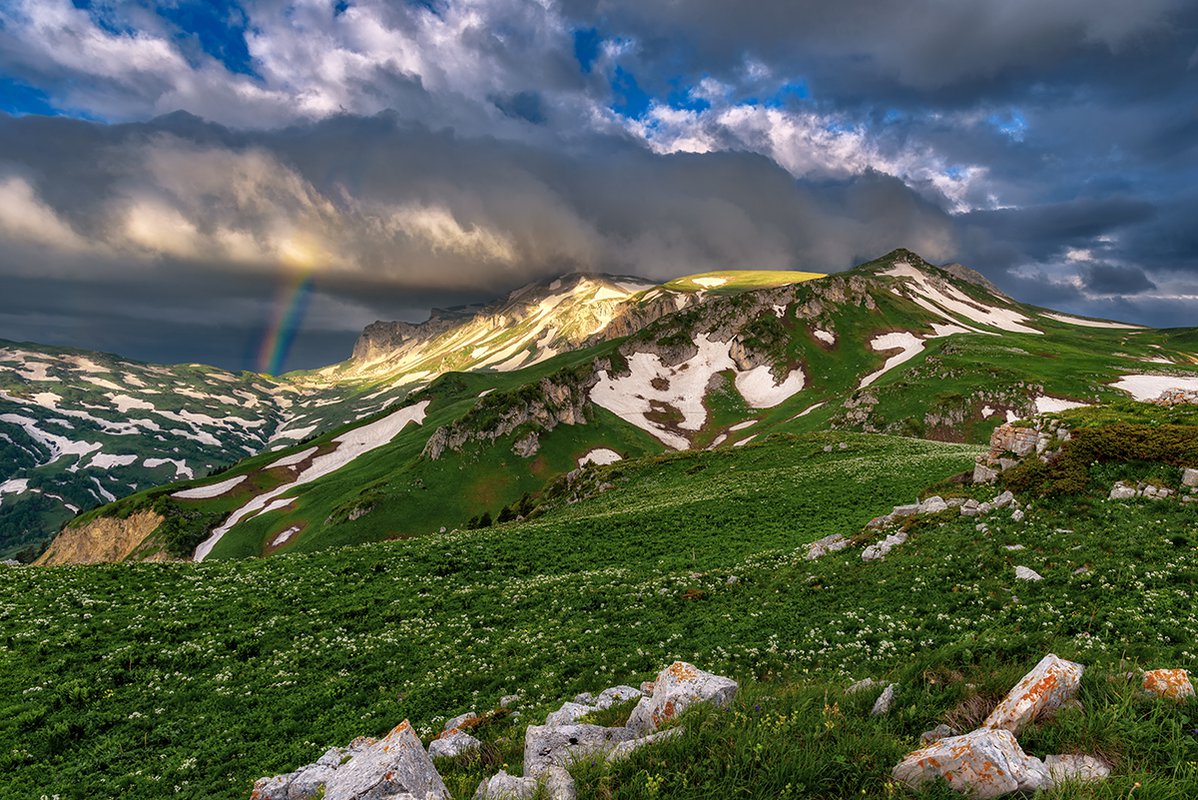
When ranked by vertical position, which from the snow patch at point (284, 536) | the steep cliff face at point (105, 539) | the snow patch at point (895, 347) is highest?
the snow patch at point (895, 347)

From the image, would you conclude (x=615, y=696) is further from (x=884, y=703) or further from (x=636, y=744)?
(x=884, y=703)

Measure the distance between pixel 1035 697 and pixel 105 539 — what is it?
201 metres

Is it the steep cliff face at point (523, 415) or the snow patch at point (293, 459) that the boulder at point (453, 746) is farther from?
the snow patch at point (293, 459)

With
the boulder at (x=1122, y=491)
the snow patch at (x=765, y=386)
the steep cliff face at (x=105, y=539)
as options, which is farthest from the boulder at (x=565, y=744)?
the steep cliff face at (x=105, y=539)

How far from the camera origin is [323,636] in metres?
20.0

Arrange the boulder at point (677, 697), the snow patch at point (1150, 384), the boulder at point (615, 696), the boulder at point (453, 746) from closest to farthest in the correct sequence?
1. the boulder at point (677, 697)
2. the boulder at point (453, 746)
3. the boulder at point (615, 696)
4. the snow patch at point (1150, 384)

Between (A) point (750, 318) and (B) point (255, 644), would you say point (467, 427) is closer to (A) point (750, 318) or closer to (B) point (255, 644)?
(B) point (255, 644)

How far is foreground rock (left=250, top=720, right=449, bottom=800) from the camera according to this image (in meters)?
8.08

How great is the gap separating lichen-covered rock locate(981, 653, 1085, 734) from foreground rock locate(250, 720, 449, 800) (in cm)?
902

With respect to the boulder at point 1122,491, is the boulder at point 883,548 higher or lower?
lower

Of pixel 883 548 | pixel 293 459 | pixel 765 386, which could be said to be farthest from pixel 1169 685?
pixel 293 459

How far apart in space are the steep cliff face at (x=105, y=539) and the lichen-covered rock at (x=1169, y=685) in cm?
17514

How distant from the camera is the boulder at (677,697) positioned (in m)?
9.70

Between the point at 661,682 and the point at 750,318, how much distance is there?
201479mm
